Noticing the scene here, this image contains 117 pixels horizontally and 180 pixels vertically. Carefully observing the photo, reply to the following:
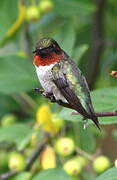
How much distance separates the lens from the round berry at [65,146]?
7.07ft

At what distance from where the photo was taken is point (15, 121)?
104 inches

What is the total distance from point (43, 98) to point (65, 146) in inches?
19.8

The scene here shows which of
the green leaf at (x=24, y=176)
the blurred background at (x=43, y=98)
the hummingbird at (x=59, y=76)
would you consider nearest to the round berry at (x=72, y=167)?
the blurred background at (x=43, y=98)

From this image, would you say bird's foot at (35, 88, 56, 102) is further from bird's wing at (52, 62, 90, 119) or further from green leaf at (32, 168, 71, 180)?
green leaf at (32, 168, 71, 180)

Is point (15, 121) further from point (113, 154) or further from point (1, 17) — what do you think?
point (113, 154)

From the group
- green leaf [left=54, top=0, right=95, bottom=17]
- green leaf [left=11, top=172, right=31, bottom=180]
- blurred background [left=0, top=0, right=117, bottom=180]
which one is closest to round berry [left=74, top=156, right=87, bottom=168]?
blurred background [left=0, top=0, right=117, bottom=180]

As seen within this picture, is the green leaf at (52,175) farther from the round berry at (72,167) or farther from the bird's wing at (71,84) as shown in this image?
the bird's wing at (71,84)

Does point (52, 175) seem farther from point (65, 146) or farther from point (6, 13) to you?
point (6, 13)

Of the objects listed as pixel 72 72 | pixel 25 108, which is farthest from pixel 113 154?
pixel 72 72

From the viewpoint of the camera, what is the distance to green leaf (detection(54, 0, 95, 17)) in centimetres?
267

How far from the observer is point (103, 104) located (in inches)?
66.5

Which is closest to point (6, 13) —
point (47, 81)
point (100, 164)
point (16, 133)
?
point (16, 133)

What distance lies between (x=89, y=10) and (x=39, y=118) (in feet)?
2.15

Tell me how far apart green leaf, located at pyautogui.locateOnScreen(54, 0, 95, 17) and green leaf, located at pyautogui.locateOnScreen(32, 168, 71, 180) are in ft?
2.84
